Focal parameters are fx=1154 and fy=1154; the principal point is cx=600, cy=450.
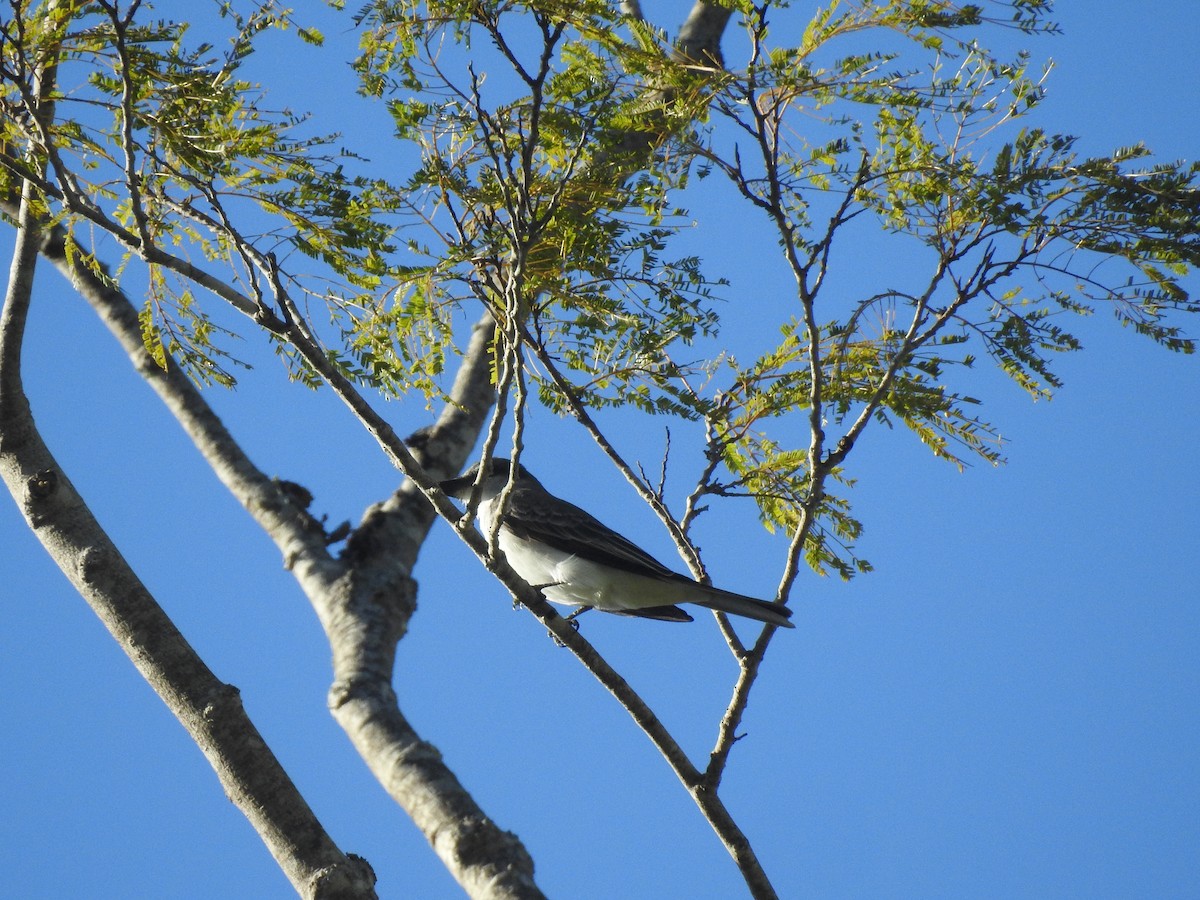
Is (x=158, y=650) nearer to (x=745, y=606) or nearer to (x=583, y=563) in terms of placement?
A: (x=745, y=606)

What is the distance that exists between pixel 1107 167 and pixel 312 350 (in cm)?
288

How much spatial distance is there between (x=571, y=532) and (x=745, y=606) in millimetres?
1705

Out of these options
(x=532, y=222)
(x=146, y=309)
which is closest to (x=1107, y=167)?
(x=532, y=222)

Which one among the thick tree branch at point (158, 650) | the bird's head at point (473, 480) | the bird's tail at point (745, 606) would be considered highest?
the bird's head at point (473, 480)

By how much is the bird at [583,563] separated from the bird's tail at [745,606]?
38 centimetres

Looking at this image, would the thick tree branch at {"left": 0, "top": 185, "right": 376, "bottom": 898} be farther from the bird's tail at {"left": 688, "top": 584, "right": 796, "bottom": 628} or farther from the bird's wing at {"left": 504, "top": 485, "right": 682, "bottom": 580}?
the bird's wing at {"left": 504, "top": 485, "right": 682, "bottom": 580}

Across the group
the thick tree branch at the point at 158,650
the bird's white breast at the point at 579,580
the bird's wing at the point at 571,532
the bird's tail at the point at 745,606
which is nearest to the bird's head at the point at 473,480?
the bird's wing at the point at 571,532

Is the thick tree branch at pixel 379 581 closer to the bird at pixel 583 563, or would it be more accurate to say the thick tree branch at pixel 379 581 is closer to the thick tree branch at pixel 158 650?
the bird at pixel 583 563

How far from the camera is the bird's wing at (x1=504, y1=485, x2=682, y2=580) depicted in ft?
20.5

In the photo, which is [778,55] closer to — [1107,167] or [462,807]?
[1107,167]

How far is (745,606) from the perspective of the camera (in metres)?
5.12

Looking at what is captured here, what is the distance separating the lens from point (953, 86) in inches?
163

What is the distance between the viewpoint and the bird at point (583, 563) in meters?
6.14

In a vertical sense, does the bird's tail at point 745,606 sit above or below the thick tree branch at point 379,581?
below
